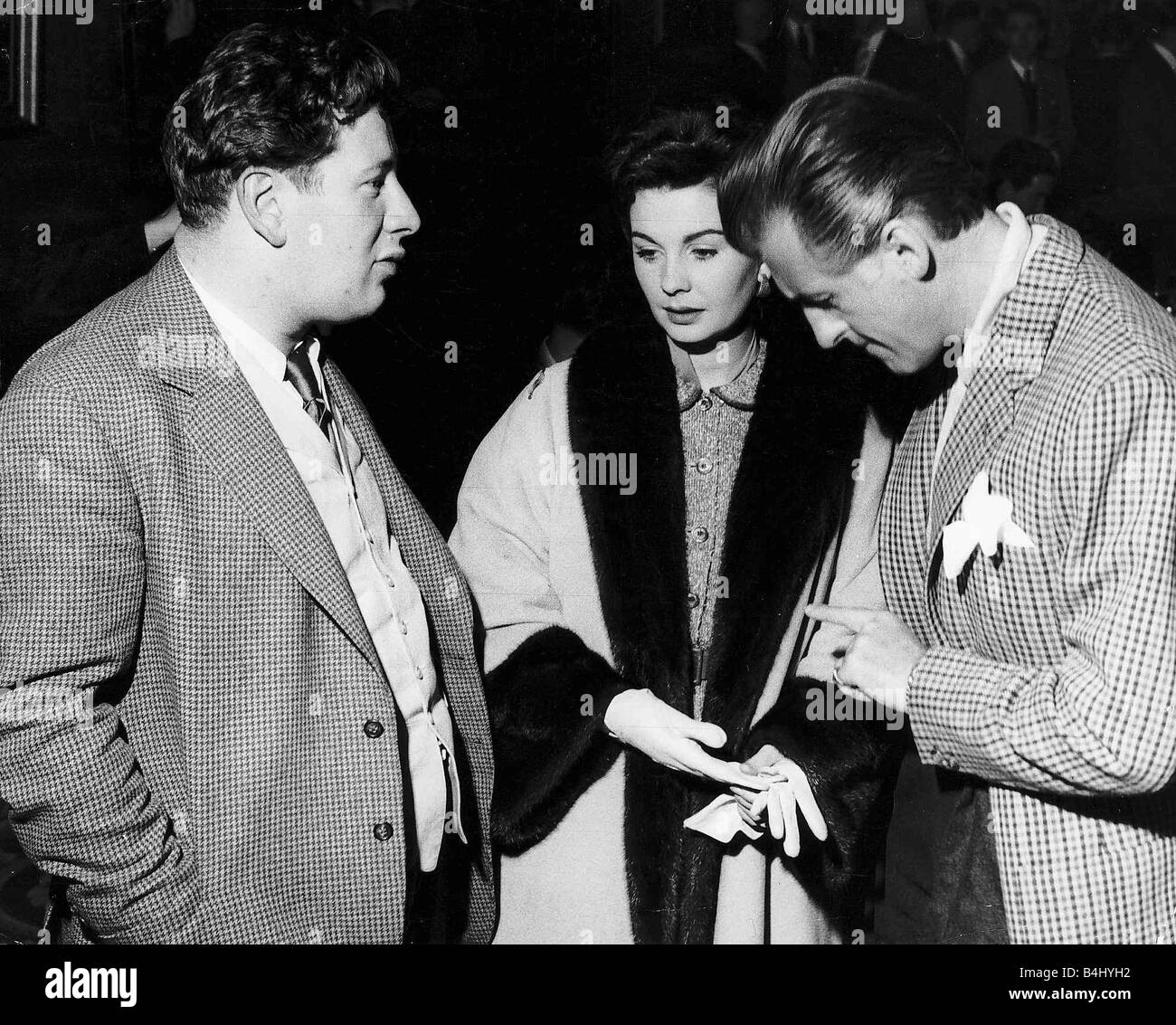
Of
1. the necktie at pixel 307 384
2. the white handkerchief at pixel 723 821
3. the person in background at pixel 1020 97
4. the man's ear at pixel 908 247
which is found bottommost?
the white handkerchief at pixel 723 821

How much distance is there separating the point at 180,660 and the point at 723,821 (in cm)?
123

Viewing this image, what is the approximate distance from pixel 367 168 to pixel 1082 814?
1845mm

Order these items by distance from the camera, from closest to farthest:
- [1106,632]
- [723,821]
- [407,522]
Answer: [1106,632] → [407,522] → [723,821]

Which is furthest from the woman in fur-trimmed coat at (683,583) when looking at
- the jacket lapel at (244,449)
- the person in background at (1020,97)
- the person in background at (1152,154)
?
the person in background at (1152,154)

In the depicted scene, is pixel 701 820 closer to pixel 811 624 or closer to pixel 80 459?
pixel 811 624

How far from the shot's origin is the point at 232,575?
242cm

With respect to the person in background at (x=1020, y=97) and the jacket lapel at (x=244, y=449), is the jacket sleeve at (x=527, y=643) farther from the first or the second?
the person in background at (x=1020, y=97)

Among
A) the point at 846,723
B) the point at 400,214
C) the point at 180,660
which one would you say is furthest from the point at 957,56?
A: the point at 180,660

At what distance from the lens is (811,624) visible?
9.30ft

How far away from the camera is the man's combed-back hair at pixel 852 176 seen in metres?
2.44

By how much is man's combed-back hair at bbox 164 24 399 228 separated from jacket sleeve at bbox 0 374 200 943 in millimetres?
501

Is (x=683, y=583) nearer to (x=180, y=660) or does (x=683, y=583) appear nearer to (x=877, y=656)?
(x=877, y=656)

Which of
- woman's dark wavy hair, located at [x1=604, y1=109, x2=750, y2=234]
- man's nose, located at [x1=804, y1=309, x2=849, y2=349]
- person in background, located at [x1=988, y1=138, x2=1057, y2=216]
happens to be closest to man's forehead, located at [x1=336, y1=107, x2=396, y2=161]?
woman's dark wavy hair, located at [x1=604, y1=109, x2=750, y2=234]

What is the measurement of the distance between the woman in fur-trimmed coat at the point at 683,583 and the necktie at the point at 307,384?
1.30 ft
